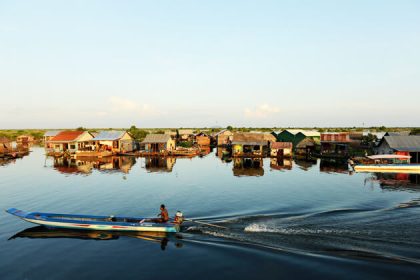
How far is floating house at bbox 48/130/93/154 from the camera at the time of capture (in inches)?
3191

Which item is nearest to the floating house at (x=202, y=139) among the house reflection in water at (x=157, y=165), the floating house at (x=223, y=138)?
the floating house at (x=223, y=138)

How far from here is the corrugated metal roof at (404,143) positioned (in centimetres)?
5406

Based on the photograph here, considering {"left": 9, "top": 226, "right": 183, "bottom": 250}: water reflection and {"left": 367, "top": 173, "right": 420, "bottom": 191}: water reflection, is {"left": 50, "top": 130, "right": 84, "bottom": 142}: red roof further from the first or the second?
{"left": 367, "top": 173, "right": 420, "bottom": 191}: water reflection

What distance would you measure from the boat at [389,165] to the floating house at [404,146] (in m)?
1.76

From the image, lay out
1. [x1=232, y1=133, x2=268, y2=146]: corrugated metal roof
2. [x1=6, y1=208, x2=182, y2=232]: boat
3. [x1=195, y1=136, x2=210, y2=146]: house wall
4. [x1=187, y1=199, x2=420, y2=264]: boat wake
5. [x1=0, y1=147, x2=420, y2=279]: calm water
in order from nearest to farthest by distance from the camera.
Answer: [x1=0, y1=147, x2=420, y2=279]: calm water < [x1=187, y1=199, x2=420, y2=264]: boat wake < [x1=6, y1=208, x2=182, y2=232]: boat < [x1=232, y1=133, x2=268, y2=146]: corrugated metal roof < [x1=195, y1=136, x2=210, y2=146]: house wall

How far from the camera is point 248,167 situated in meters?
57.7

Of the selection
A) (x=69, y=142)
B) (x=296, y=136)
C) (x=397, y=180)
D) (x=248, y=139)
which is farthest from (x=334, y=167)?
(x=69, y=142)

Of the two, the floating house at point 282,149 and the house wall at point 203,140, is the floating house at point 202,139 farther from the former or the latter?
the floating house at point 282,149

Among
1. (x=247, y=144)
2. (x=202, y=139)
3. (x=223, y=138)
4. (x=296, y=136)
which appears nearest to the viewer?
(x=247, y=144)

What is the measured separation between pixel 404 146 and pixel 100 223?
173ft

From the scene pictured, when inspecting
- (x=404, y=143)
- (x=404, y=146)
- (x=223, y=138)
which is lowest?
(x=404, y=146)

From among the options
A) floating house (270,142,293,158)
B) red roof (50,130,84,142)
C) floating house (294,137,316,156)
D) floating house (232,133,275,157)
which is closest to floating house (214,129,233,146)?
floating house (232,133,275,157)

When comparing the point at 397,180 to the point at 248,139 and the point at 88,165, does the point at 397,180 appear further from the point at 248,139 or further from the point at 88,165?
the point at 88,165

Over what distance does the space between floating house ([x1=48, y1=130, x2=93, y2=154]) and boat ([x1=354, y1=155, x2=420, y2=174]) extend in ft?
212
